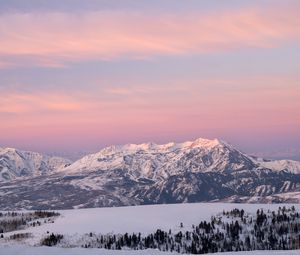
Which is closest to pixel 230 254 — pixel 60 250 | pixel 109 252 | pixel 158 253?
pixel 158 253

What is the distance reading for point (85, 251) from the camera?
6662 cm

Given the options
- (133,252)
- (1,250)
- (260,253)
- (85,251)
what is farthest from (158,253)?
(1,250)

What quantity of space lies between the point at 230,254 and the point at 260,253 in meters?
3.99

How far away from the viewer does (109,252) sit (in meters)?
67.2

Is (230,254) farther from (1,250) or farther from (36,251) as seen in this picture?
(1,250)

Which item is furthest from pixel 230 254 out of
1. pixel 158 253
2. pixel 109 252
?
pixel 109 252

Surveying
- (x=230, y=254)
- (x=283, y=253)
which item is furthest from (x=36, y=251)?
(x=283, y=253)

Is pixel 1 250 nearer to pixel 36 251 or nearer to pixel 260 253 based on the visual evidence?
pixel 36 251

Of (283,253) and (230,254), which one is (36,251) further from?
(283,253)

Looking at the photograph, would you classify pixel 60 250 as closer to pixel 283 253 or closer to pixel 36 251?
pixel 36 251

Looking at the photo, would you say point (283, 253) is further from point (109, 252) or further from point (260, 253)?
point (109, 252)

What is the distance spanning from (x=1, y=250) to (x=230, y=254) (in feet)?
102

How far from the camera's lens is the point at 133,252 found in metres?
66.0

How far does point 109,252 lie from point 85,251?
10.3 ft
